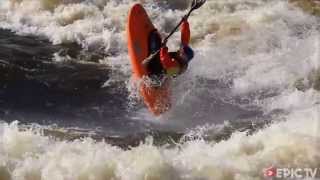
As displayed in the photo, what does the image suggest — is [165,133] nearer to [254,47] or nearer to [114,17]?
[254,47]

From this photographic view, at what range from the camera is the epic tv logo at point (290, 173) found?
679cm

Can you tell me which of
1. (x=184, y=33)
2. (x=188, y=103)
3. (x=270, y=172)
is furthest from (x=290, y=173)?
(x=188, y=103)

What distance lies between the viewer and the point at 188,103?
30.4 feet

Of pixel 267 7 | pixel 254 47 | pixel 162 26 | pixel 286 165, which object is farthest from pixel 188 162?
pixel 267 7

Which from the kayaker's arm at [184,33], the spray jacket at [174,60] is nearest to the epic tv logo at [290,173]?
the spray jacket at [174,60]

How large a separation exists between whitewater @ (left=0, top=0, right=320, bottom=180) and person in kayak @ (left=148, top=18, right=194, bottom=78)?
66cm

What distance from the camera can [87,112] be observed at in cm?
873

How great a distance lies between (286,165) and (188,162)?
3.54 feet

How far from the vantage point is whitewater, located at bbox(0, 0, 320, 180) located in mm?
6910

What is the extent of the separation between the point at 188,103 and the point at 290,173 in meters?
2.66

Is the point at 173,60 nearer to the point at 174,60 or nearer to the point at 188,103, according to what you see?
the point at 174,60

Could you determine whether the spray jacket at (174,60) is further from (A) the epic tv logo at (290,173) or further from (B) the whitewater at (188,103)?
(A) the epic tv logo at (290,173)

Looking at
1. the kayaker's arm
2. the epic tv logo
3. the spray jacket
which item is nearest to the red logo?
the epic tv logo

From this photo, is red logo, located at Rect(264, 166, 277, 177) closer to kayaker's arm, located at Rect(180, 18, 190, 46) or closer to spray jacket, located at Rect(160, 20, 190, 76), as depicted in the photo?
spray jacket, located at Rect(160, 20, 190, 76)
